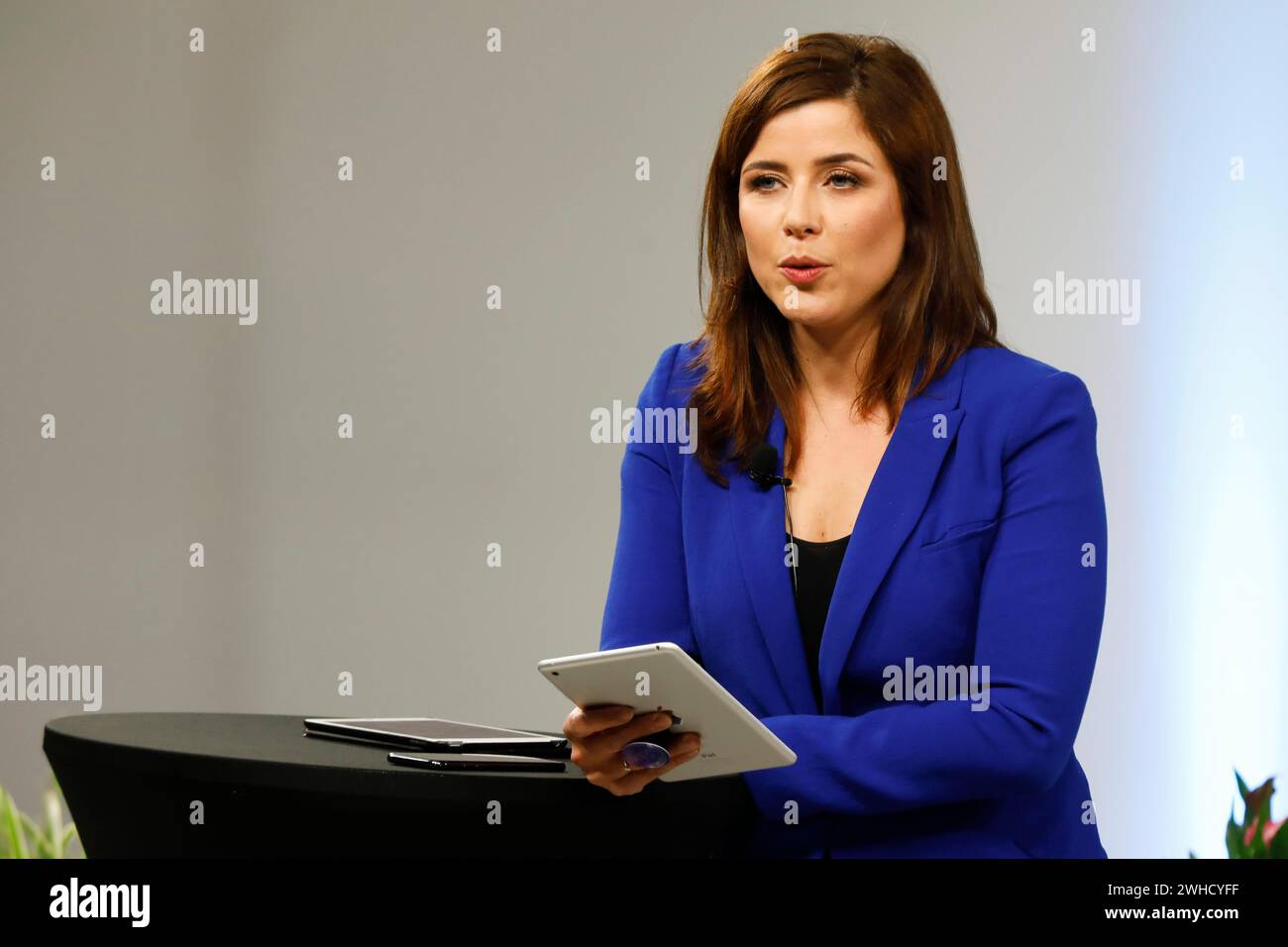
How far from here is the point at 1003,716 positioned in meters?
1.48

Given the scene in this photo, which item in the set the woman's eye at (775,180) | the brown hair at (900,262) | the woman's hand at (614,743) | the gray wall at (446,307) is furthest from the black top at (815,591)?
the gray wall at (446,307)

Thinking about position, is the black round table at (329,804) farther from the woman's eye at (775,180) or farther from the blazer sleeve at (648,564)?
the woman's eye at (775,180)

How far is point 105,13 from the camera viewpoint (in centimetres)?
402

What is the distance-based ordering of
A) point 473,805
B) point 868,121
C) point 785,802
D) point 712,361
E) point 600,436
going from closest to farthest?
point 473,805, point 785,802, point 868,121, point 712,361, point 600,436

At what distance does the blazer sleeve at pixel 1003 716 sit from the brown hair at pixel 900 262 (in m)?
0.24

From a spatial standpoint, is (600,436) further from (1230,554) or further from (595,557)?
(1230,554)

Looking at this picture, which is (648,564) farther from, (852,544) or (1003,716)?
(1003,716)

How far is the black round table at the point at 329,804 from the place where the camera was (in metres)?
1.28

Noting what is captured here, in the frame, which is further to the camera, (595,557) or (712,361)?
(595,557)

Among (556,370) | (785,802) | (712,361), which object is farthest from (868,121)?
(556,370)

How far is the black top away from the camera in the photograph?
62.8 inches

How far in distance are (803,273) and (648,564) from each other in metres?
0.39

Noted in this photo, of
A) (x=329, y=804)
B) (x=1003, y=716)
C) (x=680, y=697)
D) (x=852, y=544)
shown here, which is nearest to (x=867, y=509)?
(x=852, y=544)

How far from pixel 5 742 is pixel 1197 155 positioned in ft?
11.7
